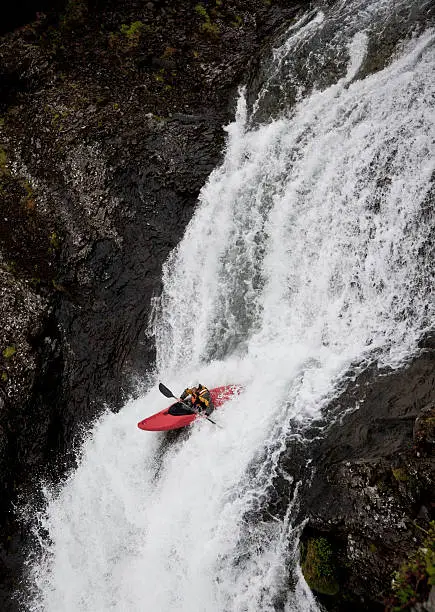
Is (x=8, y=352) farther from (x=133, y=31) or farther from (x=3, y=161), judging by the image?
(x=133, y=31)

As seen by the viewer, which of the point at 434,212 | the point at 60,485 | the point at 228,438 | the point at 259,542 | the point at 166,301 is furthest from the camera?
the point at 166,301

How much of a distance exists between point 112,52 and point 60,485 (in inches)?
395

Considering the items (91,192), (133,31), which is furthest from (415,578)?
(133,31)

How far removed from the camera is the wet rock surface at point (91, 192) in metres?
9.65

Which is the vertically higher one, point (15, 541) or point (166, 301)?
point (166, 301)

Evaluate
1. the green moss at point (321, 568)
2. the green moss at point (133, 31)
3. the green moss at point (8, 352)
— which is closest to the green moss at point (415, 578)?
the green moss at point (321, 568)

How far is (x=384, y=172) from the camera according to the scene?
26.1 feet

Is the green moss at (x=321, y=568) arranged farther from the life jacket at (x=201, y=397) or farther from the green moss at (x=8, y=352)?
the green moss at (x=8, y=352)

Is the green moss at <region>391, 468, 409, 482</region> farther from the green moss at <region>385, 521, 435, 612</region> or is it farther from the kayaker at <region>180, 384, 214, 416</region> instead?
the kayaker at <region>180, 384, 214, 416</region>

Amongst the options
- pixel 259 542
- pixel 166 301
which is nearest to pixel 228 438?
pixel 259 542

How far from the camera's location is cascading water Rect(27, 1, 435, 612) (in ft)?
23.0

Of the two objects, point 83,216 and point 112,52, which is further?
point 112,52

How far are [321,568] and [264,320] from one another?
417cm

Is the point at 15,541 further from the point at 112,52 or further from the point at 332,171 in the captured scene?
the point at 112,52
